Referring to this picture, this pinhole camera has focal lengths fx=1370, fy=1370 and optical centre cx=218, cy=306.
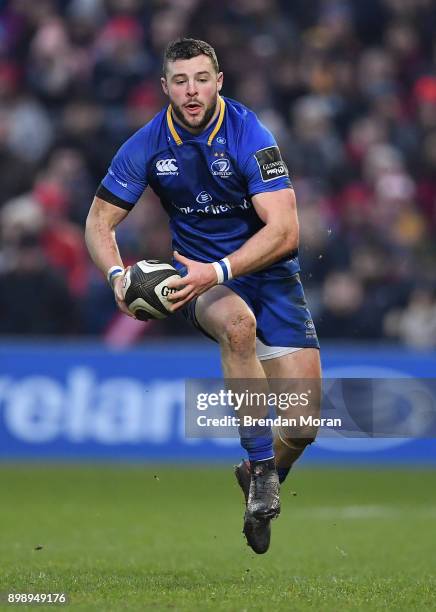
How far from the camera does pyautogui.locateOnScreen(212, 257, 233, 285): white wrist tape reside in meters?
7.43

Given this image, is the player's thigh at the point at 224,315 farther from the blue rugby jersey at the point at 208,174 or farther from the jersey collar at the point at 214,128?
the jersey collar at the point at 214,128

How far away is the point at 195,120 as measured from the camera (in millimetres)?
7750

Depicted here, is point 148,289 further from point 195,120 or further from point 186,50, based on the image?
point 186,50

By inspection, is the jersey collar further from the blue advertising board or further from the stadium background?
the blue advertising board

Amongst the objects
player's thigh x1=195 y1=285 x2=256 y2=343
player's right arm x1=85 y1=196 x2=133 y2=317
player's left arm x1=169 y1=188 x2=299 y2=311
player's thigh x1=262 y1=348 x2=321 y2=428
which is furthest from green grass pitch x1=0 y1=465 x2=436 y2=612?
player's right arm x1=85 y1=196 x2=133 y2=317

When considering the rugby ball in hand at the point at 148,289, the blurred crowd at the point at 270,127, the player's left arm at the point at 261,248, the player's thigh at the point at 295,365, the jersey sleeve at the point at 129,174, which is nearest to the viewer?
the player's left arm at the point at 261,248

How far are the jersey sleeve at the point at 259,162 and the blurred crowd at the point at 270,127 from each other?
650cm

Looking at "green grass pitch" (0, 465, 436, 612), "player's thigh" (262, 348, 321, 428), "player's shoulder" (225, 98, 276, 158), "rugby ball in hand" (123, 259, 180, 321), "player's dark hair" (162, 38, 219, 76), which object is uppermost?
"player's dark hair" (162, 38, 219, 76)

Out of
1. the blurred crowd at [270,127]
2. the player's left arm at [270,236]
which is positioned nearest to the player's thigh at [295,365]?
the player's left arm at [270,236]

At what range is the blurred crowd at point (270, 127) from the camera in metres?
15.0

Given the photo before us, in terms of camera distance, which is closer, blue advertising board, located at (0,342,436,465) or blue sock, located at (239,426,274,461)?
blue sock, located at (239,426,274,461)

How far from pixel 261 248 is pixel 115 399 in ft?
22.6

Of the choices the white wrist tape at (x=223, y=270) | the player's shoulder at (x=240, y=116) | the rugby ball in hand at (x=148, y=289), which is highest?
the player's shoulder at (x=240, y=116)

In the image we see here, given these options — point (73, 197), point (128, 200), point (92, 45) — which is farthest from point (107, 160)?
point (128, 200)
